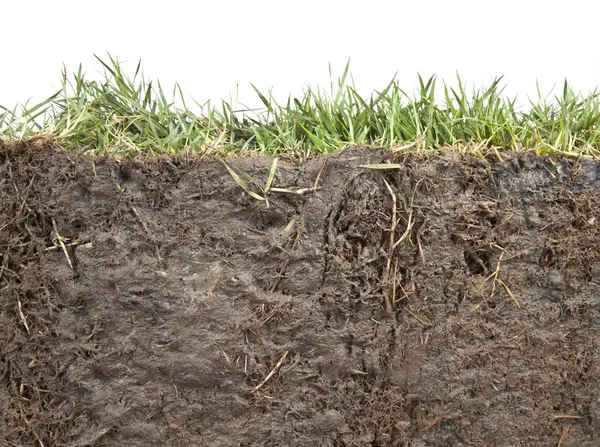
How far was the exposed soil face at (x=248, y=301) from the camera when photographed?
1887 mm

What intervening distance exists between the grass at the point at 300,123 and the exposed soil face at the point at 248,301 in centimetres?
11

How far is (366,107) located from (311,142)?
205 millimetres

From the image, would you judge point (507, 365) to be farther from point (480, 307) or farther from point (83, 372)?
point (83, 372)

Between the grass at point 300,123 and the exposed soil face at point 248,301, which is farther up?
the grass at point 300,123

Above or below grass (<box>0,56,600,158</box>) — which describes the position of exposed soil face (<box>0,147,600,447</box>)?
below

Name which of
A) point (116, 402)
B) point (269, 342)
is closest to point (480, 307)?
point (269, 342)

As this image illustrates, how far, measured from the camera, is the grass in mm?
2016

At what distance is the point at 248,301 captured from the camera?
1880 millimetres

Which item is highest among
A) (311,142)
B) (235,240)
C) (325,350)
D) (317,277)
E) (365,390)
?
(311,142)

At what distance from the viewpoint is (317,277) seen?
6.21ft

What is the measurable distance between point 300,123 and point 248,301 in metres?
0.57

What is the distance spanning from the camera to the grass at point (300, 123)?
2.02 meters

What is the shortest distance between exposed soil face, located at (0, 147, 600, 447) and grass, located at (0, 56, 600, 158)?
11cm

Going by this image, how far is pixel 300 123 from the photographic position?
2.08 meters
